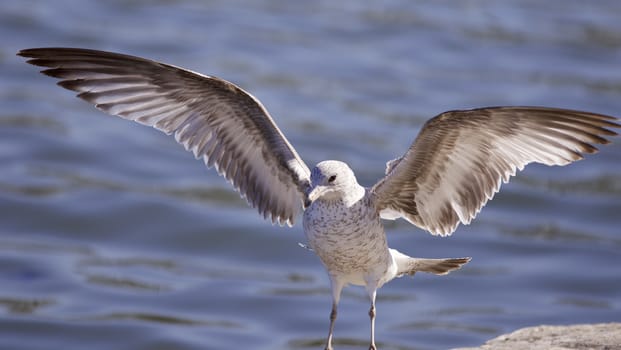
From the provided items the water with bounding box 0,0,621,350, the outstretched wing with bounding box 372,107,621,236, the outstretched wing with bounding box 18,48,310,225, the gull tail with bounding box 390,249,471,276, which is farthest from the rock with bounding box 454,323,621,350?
the water with bounding box 0,0,621,350

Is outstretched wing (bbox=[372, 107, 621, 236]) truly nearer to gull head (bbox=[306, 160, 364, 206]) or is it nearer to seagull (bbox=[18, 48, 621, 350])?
seagull (bbox=[18, 48, 621, 350])

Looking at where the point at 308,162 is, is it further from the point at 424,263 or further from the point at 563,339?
the point at 563,339

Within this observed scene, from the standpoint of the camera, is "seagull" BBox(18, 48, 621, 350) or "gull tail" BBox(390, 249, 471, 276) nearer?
"seagull" BBox(18, 48, 621, 350)

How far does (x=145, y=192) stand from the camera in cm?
1341

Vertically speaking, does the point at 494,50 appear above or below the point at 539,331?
above

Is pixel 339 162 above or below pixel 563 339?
above

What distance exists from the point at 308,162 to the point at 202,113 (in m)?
6.01

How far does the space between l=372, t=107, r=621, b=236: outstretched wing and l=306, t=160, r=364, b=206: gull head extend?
333 millimetres

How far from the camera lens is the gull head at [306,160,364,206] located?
6.92 metres

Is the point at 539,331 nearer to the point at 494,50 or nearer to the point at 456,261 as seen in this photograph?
the point at 456,261

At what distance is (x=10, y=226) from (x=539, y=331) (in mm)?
6856

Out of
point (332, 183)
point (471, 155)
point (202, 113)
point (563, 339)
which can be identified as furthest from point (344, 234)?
point (563, 339)

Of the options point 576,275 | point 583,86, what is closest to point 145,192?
point 576,275

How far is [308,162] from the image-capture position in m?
13.6
